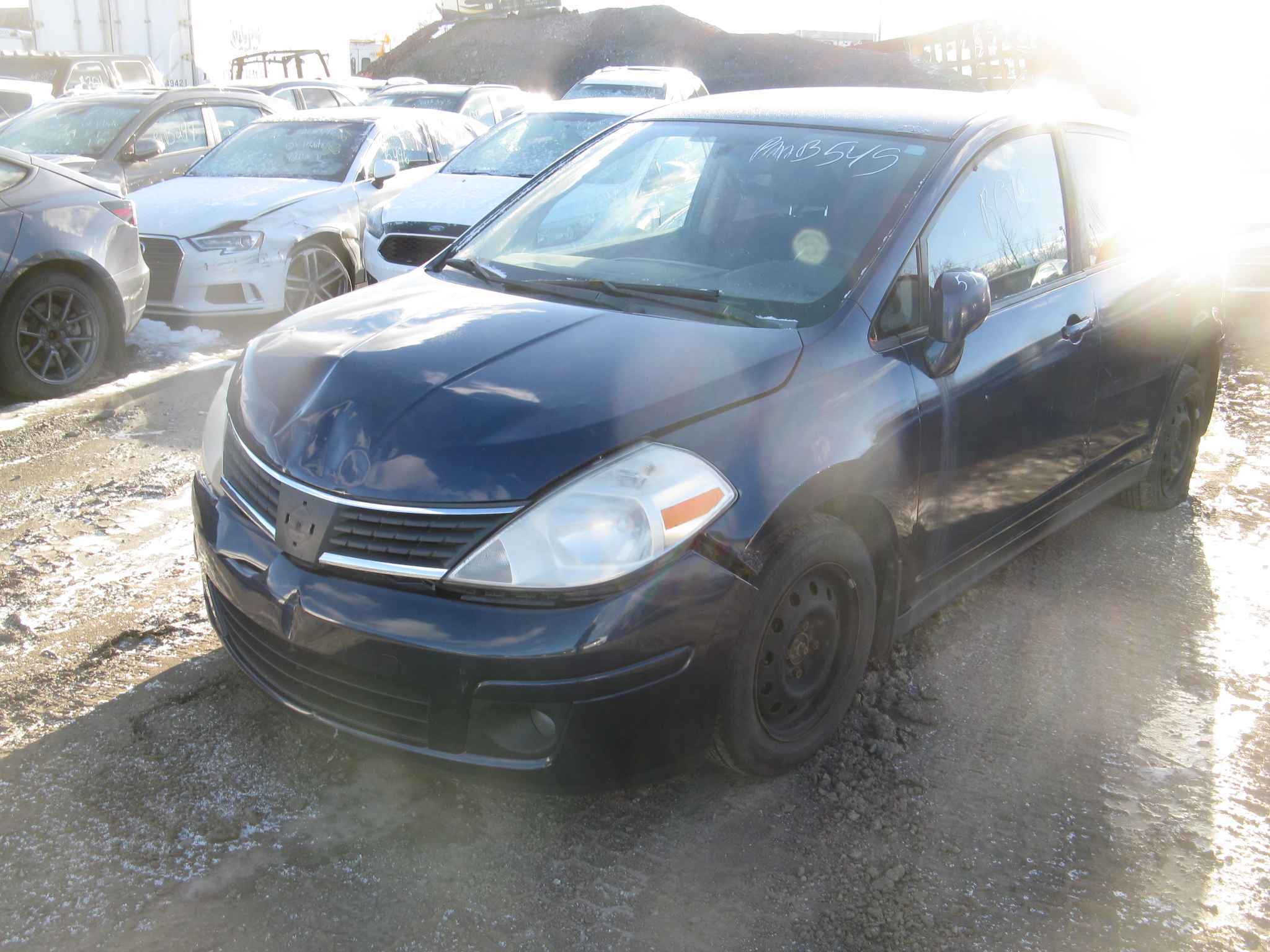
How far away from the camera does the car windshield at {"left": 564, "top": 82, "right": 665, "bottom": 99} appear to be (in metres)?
17.9

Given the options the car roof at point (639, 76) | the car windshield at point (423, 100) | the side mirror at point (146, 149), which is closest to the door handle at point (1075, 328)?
the side mirror at point (146, 149)

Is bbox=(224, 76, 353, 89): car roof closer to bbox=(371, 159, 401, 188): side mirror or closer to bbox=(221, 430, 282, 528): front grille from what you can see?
bbox=(371, 159, 401, 188): side mirror

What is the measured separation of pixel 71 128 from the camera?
392 inches

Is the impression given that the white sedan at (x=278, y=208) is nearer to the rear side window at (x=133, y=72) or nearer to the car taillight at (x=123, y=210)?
the car taillight at (x=123, y=210)

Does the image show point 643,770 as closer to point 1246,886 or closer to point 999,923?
point 999,923

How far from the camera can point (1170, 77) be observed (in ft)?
116

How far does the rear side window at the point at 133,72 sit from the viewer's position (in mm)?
18156

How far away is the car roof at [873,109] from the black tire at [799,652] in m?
1.40

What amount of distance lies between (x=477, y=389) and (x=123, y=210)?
200 inches

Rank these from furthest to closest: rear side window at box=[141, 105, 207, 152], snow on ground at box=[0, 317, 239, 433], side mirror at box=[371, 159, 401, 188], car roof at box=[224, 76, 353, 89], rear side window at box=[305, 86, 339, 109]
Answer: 1. rear side window at box=[305, 86, 339, 109]
2. car roof at box=[224, 76, 353, 89]
3. rear side window at box=[141, 105, 207, 152]
4. side mirror at box=[371, 159, 401, 188]
5. snow on ground at box=[0, 317, 239, 433]

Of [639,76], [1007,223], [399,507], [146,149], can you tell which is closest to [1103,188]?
[1007,223]

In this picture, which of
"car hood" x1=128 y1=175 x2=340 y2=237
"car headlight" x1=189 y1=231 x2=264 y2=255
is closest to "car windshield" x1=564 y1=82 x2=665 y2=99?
"car hood" x1=128 y1=175 x2=340 y2=237

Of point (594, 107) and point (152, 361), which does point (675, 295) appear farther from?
point (594, 107)

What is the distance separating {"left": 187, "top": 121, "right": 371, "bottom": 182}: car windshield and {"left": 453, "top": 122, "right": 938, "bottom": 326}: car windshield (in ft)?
17.7
